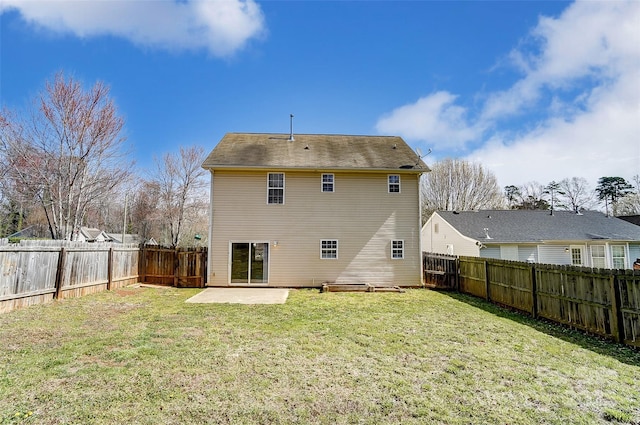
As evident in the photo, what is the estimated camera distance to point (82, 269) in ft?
33.7

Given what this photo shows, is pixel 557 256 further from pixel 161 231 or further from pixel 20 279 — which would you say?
pixel 161 231

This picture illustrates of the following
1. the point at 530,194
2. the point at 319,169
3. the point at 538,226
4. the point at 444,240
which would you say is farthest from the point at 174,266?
the point at 530,194

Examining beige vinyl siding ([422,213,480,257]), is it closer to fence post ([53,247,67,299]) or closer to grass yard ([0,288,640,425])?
grass yard ([0,288,640,425])

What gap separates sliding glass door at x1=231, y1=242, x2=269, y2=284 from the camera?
13070 mm

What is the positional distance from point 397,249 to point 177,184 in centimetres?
2516

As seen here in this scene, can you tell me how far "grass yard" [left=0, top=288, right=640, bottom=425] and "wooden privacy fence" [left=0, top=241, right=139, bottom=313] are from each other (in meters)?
Answer: 0.73

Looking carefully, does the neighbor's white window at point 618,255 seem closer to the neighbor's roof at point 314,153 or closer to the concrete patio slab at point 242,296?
the neighbor's roof at point 314,153

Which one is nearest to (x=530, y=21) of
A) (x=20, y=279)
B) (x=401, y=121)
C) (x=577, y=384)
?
(x=401, y=121)

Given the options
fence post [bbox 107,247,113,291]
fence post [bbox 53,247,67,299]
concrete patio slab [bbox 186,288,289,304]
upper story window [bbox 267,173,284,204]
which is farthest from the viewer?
upper story window [bbox 267,173,284,204]

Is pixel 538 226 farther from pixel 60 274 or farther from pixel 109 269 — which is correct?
pixel 60 274

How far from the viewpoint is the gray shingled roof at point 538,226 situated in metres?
18.7

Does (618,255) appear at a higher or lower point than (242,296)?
higher

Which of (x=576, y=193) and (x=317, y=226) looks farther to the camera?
(x=576, y=193)

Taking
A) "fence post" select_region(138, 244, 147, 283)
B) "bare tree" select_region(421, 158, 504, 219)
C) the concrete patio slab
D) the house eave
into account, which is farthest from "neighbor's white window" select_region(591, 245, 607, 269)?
"fence post" select_region(138, 244, 147, 283)
